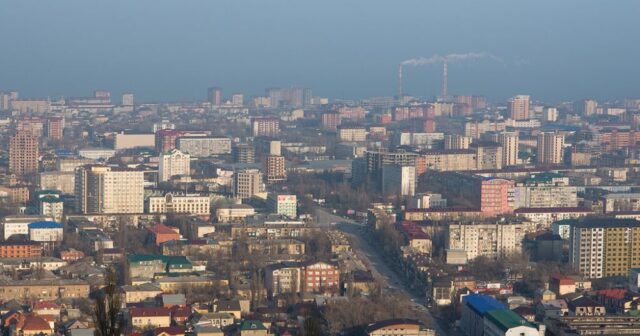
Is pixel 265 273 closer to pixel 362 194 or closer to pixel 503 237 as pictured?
pixel 503 237

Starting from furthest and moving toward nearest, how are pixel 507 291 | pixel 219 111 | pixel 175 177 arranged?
pixel 219 111 < pixel 175 177 < pixel 507 291

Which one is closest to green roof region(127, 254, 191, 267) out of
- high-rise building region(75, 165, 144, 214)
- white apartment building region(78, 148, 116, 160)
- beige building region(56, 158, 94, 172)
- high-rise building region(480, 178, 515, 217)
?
high-rise building region(75, 165, 144, 214)

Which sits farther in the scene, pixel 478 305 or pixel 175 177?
pixel 175 177

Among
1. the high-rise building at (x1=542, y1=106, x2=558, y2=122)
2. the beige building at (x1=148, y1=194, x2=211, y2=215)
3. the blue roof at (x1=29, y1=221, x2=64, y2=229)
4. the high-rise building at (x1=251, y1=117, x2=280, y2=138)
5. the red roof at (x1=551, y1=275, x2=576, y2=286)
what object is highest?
the high-rise building at (x1=542, y1=106, x2=558, y2=122)

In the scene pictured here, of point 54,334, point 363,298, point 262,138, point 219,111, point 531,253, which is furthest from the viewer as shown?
point 219,111

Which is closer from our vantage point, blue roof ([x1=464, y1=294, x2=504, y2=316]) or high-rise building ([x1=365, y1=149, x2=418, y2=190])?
blue roof ([x1=464, y1=294, x2=504, y2=316])

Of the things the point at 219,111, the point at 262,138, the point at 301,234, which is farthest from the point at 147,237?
the point at 219,111

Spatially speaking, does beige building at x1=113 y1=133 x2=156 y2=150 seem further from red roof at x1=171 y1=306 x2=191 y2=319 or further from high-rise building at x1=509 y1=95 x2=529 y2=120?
red roof at x1=171 y1=306 x2=191 y2=319
